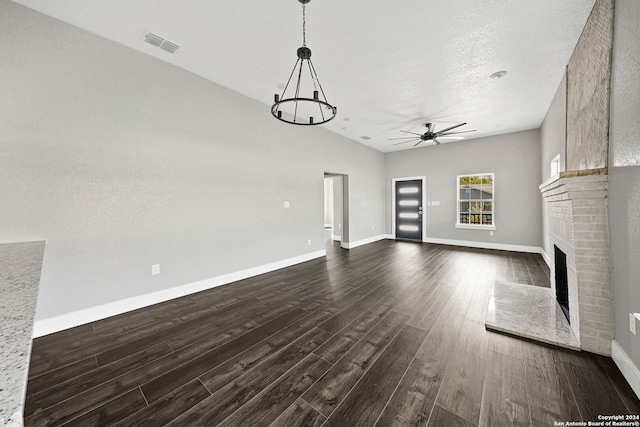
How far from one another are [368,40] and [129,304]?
4.21m

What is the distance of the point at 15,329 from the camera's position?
65cm

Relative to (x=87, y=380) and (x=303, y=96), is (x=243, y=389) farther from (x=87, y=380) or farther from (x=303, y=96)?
(x=303, y=96)

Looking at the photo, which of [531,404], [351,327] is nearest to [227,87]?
[351,327]

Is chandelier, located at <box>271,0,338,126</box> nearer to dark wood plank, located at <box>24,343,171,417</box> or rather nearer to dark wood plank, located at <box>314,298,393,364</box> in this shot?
dark wood plank, located at <box>314,298,393,364</box>

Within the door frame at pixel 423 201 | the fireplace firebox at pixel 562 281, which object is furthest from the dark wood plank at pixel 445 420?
the door frame at pixel 423 201

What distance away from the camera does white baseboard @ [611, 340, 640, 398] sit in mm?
1525

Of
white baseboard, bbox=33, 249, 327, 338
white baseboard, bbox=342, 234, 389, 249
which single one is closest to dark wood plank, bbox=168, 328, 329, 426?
white baseboard, bbox=33, 249, 327, 338

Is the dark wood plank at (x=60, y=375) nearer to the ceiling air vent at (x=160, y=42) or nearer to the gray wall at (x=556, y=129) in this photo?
the ceiling air vent at (x=160, y=42)

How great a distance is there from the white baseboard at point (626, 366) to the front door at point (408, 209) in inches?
228

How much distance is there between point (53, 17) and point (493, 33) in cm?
465

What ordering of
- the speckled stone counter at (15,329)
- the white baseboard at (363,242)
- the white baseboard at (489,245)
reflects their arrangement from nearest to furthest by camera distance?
the speckled stone counter at (15,329) → the white baseboard at (489,245) → the white baseboard at (363,242)

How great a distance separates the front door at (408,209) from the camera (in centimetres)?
759

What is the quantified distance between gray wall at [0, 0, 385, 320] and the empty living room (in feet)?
0.07

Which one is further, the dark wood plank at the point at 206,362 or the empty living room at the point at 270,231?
the dark wood plank at the point at 206,362
